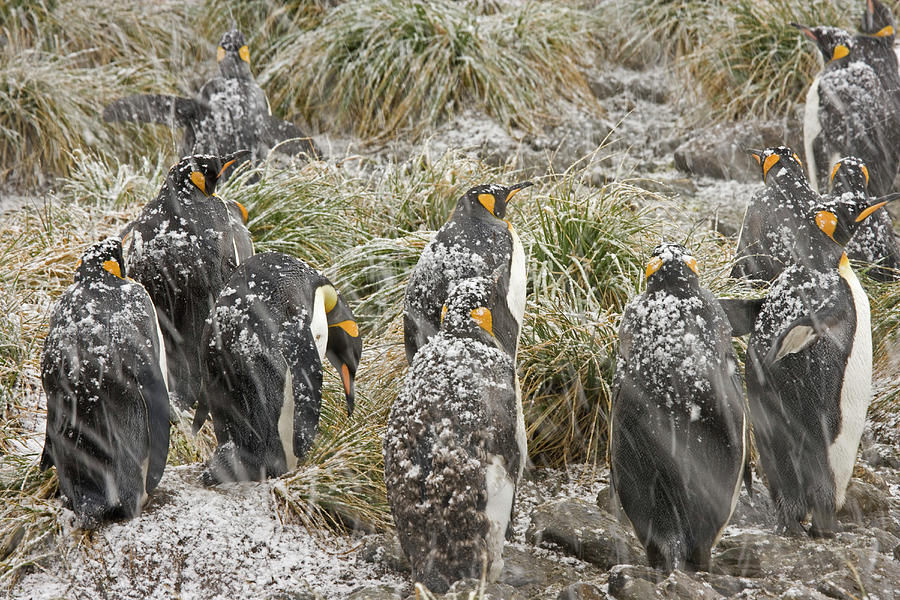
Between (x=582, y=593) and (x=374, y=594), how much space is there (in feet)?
1.97

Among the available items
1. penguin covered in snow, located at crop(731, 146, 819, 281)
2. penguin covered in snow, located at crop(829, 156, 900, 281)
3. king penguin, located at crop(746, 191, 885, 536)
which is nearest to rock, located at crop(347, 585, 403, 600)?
king penguin, located at crop(746, 191, 885, 536)

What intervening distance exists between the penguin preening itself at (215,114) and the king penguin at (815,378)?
11.4 ft

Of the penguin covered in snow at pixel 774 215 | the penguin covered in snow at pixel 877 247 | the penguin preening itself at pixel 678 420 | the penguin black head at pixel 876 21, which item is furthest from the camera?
the penguin black head at pixel 876 21

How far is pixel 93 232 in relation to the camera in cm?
497

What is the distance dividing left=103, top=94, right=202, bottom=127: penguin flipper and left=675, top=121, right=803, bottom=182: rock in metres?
3.59

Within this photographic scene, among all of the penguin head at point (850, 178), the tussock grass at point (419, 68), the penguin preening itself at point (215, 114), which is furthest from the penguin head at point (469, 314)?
the tussock grass at point (419, 68)

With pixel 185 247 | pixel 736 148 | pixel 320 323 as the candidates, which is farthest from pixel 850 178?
pixel 185 247

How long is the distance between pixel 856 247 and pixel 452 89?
126 inches

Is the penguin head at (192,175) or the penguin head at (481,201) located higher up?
the penguin head at (481,201)

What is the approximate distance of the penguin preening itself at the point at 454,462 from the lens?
8.54 ft

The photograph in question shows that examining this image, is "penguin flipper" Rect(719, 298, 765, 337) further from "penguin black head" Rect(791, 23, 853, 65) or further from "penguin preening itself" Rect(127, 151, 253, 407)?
"penguin black head" Rect(791, 23, 853, 65)

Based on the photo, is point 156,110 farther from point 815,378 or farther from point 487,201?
point 815,378

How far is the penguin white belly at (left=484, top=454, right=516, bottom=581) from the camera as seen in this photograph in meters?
2.62

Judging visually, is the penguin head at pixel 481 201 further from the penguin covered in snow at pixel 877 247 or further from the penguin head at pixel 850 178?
the penguin covered in snow at pixel 877 247
